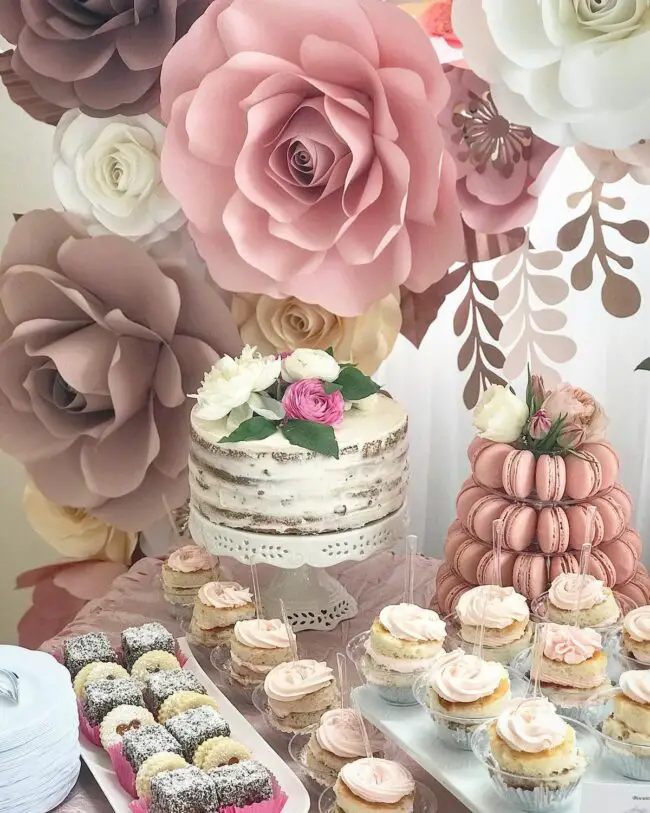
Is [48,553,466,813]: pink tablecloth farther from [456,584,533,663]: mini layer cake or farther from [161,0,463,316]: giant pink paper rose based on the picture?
[161,0,463,316]: giant pink paper rose

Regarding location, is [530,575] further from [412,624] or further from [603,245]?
[603,245]

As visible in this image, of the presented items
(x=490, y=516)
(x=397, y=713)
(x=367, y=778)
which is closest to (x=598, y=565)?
(x=490, y=516)

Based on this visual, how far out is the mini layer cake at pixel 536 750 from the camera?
103 centimetres

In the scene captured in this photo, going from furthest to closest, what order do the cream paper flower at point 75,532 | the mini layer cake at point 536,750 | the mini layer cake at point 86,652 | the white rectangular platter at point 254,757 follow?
the cream paper flower at point 75,532, the mini layer cake at point 86,652, the white rectangular platter at point 254,757, the mini layer cake at point 536,750

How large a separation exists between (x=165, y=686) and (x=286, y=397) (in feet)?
1.32

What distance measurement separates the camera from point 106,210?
175 cm

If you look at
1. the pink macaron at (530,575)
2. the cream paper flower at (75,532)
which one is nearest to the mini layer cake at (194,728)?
the pink macaron at (530,575)

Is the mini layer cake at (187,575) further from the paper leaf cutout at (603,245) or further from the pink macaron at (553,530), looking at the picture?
the paper leaf cutout at (603,245)

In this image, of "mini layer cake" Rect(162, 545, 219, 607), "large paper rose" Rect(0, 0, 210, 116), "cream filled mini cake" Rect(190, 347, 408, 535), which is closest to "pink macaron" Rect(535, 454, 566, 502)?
"cream filled mini cake" Rect(190, 347, 408, 535)

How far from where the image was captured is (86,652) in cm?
139

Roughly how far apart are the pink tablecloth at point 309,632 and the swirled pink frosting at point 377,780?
29 cm

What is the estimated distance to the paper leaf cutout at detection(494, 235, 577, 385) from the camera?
156 cm

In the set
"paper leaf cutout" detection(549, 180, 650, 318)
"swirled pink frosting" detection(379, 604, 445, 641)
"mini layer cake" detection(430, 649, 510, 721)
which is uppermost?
"paper leaf cutout" detection(549, 180, 650, 318)

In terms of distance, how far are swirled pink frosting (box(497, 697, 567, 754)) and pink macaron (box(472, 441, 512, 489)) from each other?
346 millimetres
